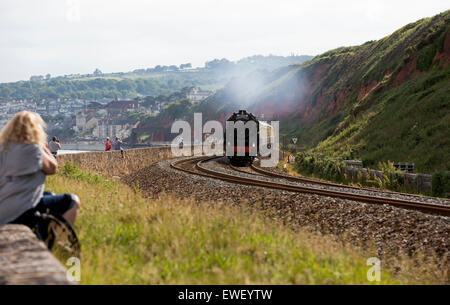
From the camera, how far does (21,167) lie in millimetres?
5594

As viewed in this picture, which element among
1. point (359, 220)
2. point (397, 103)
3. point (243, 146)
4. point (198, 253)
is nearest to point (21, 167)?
point (198, 253)

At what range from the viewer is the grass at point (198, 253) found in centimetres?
532

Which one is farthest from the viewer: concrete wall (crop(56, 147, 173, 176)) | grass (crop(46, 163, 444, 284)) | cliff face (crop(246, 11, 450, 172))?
cliff face (crop(246, 11, 450, 172))

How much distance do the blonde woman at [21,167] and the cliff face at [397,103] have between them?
21378mm

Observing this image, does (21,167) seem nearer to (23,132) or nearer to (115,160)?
(23,132)

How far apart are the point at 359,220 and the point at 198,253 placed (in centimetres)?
630

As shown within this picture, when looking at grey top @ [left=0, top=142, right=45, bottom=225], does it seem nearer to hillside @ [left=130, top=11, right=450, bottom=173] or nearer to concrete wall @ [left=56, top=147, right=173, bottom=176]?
concrete wall @ [left=56, top=147, right=173, bottom=176]

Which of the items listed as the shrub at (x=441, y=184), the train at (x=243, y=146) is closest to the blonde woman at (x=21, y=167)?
the shrub at (x=441, y=184)

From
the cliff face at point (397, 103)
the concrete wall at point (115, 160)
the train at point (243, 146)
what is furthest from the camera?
the train at point (243, 146)

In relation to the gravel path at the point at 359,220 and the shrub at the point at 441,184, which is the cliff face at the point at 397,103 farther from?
the gravel path at the point at 359,220

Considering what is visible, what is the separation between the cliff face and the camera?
2834cm

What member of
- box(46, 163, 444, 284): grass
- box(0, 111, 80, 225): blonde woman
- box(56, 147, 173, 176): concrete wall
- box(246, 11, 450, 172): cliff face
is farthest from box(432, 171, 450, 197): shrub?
box(56, 147, 173, 176): concrete wall
